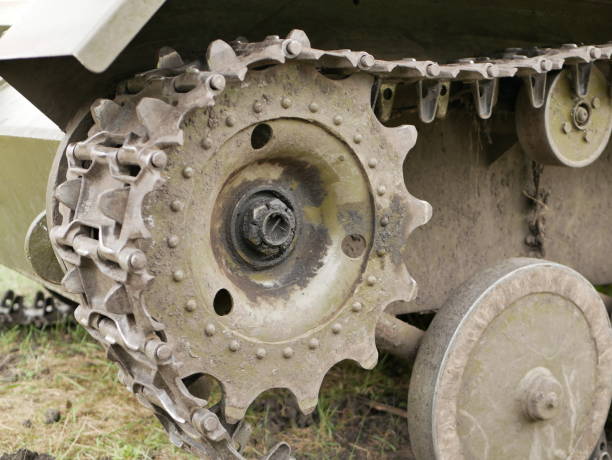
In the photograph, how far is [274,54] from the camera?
2.06 m

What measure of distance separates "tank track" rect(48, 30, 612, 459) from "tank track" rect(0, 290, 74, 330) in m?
2.44

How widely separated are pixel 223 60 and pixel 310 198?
58 cm

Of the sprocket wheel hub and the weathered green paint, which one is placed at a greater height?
the sprocket wheel hub

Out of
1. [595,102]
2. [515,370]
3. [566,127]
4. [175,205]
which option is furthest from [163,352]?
[595,102]

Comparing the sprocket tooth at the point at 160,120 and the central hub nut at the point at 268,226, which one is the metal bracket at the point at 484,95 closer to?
the central hub nut at the point at 268,226

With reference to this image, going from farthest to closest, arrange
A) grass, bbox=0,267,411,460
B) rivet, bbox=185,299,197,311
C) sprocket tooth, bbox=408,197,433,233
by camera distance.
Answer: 1. grass, bbox=0,267,411,460
2. sprocket tooth, bbox=408,197,433,233
3. rivet, bbox=185,299,197,311

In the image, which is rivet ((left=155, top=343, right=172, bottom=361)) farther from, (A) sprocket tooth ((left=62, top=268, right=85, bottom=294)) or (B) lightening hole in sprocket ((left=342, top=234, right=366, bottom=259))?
(B) lightening hole in sprocket ((left=342, top=234, right=366, bottom=259))

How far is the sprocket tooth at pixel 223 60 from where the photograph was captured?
2010 mm

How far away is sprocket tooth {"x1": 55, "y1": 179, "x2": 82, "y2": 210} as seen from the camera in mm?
2176

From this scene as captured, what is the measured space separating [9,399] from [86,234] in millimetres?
1949

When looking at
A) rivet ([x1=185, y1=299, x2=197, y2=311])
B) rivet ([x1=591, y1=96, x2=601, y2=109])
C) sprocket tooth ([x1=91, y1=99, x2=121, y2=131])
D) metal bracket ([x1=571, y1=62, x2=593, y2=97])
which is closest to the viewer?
rivet ([x1=185, y1=299, x2=197, y2=311])

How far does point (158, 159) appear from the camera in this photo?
1918 millimetres

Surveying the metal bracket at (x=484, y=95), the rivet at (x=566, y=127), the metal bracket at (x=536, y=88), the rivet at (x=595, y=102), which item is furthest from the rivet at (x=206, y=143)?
the rivet at (x=595, y=102)

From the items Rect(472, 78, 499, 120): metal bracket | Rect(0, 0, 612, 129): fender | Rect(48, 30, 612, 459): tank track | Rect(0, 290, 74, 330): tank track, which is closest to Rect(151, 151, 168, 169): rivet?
Rect(48, 30, 612, 459): tank track
